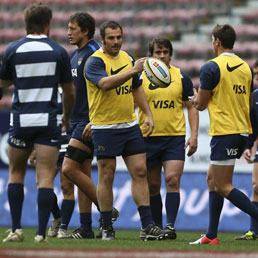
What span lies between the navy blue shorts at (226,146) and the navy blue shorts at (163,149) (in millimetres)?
1081

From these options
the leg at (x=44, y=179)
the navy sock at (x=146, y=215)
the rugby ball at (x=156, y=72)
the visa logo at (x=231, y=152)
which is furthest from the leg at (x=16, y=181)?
the visa logo at (x=231, y=152)

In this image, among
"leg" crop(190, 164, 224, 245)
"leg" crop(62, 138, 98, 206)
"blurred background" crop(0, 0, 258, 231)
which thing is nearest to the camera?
"leg" crop(190, 164, 224, 245)

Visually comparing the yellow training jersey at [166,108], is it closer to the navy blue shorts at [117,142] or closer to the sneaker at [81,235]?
the navy blue shorts at [117,142]

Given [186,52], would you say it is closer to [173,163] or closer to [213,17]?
[213,17]

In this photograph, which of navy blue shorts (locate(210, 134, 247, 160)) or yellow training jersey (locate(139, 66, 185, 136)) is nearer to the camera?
navy blue shorts (locate(210, 134, 247, 160))

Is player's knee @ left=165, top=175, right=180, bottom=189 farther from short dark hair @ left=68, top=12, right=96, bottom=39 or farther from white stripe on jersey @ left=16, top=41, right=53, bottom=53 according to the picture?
white stripe on jersey @ left=16, top=41, right=53, bottom=53

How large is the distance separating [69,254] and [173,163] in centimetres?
288

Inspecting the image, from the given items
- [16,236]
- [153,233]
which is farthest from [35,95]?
[153,233]

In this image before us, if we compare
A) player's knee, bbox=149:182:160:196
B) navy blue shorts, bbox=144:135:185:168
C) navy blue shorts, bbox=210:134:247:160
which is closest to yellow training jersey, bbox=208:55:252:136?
navy blue shorts, bbox=210:134:247:160

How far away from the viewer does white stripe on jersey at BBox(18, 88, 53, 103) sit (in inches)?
250

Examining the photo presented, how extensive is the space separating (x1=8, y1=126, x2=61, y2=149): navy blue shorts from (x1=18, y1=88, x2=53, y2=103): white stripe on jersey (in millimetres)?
246

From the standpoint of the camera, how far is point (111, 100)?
7.23 meters

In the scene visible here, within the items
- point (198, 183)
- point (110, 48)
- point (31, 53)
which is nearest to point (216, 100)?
point (110, 48)

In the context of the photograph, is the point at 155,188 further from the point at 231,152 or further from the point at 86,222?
the point at 231,152
